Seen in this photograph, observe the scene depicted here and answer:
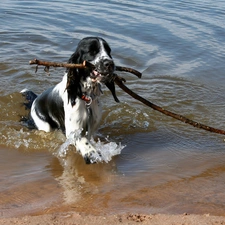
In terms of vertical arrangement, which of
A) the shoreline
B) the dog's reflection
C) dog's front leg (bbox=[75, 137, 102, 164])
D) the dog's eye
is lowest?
the dog's reflection

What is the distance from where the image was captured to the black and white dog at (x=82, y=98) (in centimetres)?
468

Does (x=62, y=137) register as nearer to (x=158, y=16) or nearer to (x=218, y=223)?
(x=218, y=223)

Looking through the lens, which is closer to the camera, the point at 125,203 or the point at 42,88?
the point at 125,203

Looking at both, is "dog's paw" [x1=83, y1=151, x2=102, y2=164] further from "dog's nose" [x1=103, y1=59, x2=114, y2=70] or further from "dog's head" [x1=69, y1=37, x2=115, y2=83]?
"dog's nose" [x1=103, y1=59, x2=114, y2=70]

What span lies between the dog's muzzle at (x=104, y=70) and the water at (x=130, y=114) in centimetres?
94

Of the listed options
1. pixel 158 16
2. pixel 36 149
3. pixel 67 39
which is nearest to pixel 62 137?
pixel 36 149

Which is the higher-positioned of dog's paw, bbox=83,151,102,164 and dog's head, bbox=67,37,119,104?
dog's head, bbox=67,37,119,104

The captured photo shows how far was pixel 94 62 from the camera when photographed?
4.64m

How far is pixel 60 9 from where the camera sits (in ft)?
41.7

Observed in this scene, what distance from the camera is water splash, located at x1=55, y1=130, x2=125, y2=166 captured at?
5145 mm

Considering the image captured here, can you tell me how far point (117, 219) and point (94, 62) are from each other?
1663 mm

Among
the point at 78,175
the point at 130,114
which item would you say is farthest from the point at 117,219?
the point at 130,114

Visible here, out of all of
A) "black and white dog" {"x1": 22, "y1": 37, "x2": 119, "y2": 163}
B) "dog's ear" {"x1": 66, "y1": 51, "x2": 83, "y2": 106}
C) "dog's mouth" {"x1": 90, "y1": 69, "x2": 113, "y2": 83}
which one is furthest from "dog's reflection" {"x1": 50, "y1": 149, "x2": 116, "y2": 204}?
"dog's mouth" {"x1": 90, "y1": 69, "x2": 113, "y2": 83}

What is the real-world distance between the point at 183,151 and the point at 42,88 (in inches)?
113
